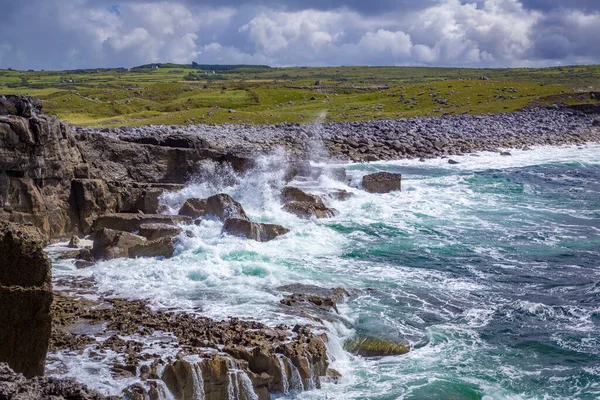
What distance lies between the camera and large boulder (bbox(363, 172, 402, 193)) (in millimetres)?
31938

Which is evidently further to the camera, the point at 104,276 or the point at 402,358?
the point at 104,276

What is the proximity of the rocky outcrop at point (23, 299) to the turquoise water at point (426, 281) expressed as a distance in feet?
15.1

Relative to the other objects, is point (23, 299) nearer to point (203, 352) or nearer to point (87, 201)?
point (203, 352)

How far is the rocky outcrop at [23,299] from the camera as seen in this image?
9.50m

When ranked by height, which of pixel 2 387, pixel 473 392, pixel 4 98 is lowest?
pixel 473 392

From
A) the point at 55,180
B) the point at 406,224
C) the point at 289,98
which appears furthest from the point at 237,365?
the point at 289,98

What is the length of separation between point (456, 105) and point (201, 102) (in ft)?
87.7

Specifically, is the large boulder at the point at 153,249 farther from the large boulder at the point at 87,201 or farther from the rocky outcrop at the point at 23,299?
the rocky outcrop at the point at 23,299

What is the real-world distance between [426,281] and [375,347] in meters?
5.19

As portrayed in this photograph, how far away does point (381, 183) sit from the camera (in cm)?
3200

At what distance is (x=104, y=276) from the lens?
1736 cm

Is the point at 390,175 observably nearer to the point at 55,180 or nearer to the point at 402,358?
the point at 55,180

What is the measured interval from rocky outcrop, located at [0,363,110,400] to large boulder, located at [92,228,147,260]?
476 inches

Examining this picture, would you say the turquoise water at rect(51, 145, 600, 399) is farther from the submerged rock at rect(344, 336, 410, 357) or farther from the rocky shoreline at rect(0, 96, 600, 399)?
the rocky shoreline at rect(0, 96, 600, 399)
